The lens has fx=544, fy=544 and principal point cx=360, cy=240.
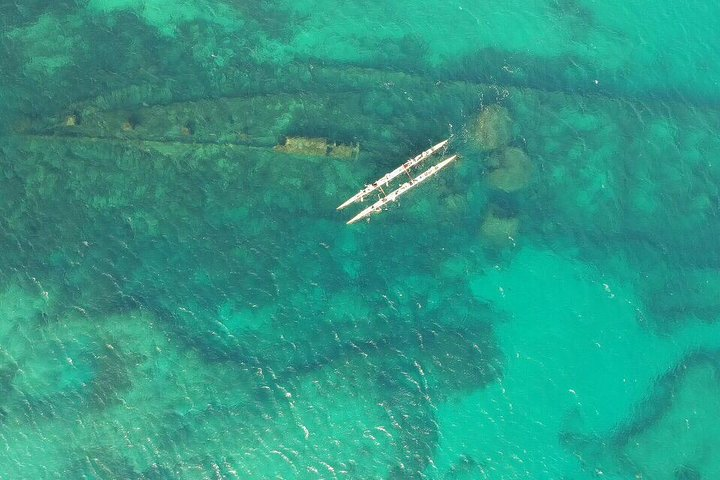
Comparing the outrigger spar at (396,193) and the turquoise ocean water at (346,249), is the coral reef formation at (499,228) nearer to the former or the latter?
the turquoise ocean water at (346,249)

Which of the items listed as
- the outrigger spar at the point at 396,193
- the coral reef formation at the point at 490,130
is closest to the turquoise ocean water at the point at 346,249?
the coral reef formation at the point at 490,130

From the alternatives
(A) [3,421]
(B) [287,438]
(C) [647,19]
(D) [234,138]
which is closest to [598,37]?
(C) [647,19]

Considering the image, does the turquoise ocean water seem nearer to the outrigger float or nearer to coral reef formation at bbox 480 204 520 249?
coral reef formation at bbox 480 204 520 249

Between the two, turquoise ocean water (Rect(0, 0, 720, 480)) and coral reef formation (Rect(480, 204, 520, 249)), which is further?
coral reef formation (Rect(480, 204, 520, 249))

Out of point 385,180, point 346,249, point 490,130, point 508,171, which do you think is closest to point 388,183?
point 385,180

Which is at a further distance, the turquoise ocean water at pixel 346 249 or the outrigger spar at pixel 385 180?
the outrigger spar at pixel 385 180

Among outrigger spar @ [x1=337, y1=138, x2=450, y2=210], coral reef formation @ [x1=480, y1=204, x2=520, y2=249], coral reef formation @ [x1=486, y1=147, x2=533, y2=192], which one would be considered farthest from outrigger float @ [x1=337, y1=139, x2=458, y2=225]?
coral reef formation @ [x1=480, y1=204, x2=520, y2=249]
